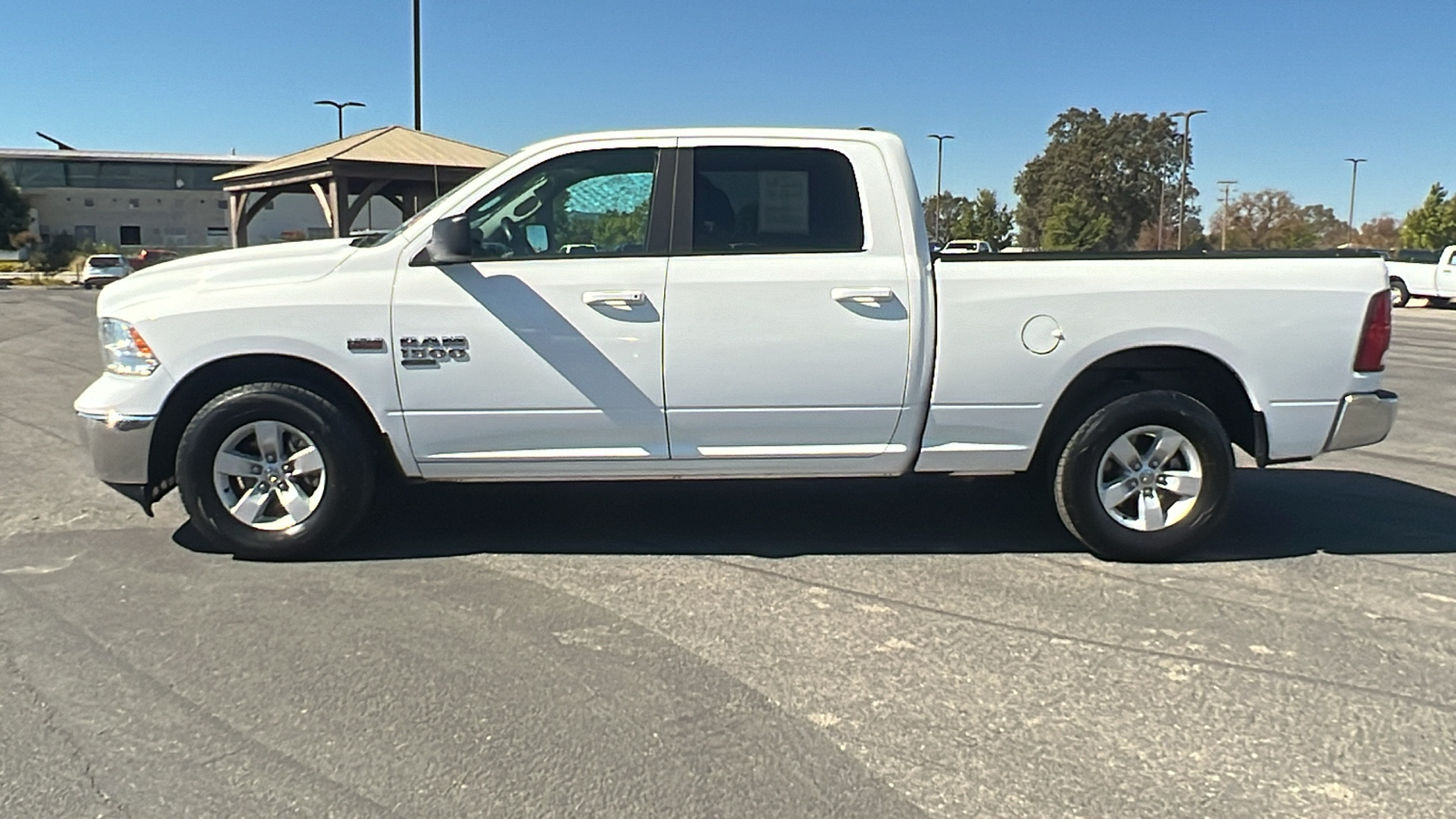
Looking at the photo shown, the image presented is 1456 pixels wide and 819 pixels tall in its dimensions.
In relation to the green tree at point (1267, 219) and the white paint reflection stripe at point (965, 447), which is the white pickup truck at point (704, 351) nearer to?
the white paint reflection stripe at point (965, 447)

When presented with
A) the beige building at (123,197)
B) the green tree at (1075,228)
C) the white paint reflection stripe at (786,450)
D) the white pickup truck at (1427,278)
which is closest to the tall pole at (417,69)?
the white paint reflection stripe at (786,450)

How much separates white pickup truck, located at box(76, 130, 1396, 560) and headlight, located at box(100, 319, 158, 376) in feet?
0.06

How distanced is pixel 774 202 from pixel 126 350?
10.0ft

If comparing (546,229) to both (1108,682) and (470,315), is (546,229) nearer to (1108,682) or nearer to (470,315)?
(470,315)

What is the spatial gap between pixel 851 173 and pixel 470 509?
Result: 280 cm

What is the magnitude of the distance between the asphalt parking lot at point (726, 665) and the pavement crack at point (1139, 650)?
17mm

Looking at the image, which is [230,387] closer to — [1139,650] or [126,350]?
[126,350]

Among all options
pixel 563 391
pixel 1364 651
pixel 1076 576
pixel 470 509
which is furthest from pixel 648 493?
pixel 1364 651

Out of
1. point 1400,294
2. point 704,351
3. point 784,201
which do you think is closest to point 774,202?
point 784,201

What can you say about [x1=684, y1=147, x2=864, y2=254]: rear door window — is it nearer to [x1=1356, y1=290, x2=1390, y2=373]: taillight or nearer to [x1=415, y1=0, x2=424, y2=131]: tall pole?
[x1=1356, y1=290, x2=1390, y2=373]: taillight

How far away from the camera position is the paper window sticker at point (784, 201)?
4.88 m

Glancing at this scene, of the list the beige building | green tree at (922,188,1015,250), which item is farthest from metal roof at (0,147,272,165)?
green tree at (922,188,1015,250)

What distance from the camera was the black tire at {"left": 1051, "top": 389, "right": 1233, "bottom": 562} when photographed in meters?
4.89

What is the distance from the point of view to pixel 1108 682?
11.9 feet
